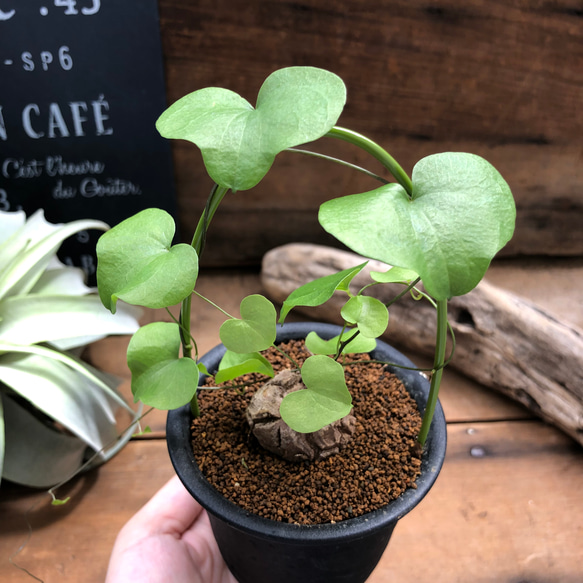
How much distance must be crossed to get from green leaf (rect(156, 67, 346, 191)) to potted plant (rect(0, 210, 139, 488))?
1.40ft

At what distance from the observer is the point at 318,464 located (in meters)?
0.46

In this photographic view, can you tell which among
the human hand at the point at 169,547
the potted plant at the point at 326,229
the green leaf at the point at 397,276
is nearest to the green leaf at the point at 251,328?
the potted plant at the point at 326,229

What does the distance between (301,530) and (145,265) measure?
0.24m

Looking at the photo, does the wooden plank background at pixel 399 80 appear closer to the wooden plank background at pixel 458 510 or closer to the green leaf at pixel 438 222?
the wooden plank background at pixel 458 510

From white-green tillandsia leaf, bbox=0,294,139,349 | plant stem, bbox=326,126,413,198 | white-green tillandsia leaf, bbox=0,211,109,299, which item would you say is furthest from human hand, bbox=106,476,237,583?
plant stem, bbox=326,126,413,198

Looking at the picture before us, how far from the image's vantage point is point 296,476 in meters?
0.45

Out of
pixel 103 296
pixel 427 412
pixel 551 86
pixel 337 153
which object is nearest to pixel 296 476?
pixel 427 412

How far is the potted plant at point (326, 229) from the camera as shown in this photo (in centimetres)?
28

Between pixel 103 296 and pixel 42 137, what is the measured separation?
572mm

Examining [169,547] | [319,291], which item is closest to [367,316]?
[319,291]

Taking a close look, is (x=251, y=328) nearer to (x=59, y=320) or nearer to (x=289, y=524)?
(x=289, y=524)

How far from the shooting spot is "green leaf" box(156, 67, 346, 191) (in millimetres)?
278

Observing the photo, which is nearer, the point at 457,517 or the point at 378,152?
the point at 378,152

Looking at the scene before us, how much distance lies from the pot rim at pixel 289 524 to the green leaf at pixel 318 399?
94mm
